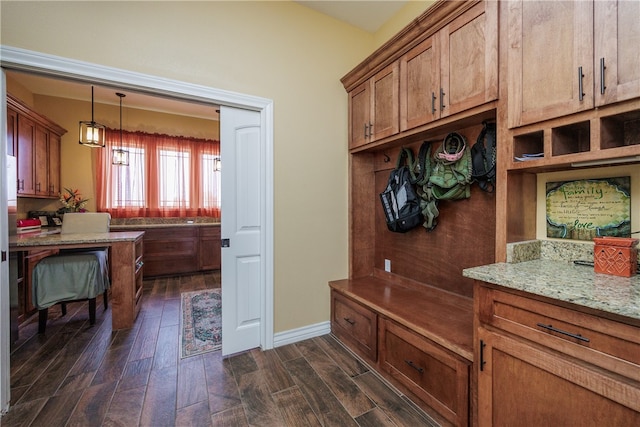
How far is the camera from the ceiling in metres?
2.43

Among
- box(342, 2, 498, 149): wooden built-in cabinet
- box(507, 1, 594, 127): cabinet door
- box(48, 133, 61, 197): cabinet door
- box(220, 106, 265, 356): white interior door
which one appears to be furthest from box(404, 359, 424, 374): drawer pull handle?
box(48, 133, 61, 197): cabinet door

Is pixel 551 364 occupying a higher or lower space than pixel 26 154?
lower

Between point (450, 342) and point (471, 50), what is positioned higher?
point (471, 50)

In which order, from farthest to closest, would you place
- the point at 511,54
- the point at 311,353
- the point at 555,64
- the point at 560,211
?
the point at 311,353
the point at 560,211
the point at 511,54
the point at 555,64

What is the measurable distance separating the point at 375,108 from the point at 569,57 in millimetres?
1303

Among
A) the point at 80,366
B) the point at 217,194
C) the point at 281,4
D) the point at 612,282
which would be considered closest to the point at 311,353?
the point at 80,366

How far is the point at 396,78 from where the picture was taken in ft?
6.82

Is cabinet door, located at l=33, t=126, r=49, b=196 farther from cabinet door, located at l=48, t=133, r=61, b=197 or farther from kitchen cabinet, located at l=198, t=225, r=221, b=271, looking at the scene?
kitchen cabinet, located at l=198, t=225, r=221, b=271

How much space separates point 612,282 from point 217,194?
548 centimetres

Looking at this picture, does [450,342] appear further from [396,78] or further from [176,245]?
[176,245]

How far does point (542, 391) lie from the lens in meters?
1.06

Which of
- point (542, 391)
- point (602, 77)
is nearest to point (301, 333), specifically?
point (542, 391)

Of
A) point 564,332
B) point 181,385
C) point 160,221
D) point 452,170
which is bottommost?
point 181,385

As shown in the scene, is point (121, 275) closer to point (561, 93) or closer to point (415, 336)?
point (415, 336)
